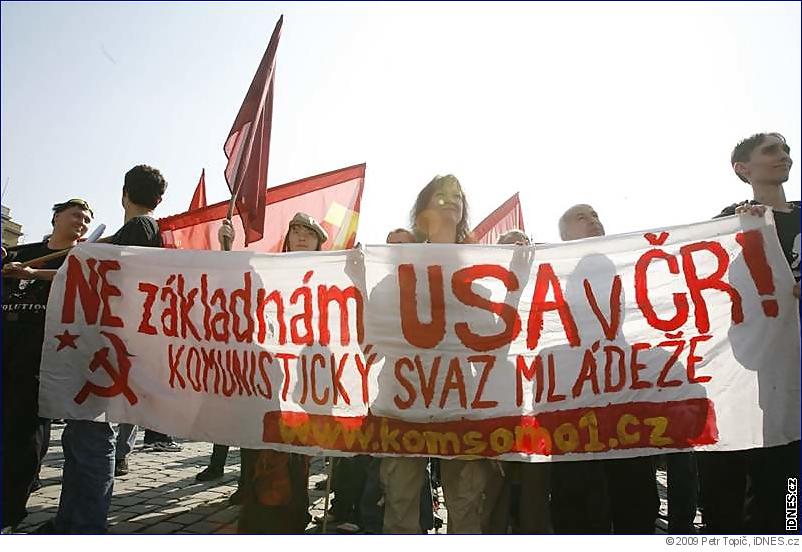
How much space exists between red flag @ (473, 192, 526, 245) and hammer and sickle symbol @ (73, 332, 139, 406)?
5.73m

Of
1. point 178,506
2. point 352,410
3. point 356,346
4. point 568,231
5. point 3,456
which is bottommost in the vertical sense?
point 178,506

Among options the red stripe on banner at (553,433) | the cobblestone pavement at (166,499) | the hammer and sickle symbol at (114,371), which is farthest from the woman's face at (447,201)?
the hammer and sickle symbol at (114,371)

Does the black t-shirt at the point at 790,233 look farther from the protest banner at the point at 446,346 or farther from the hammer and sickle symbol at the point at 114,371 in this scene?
the hammer and sickle symbol at the point at 114,371

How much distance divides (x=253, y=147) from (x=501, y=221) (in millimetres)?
5136

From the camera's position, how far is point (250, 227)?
4516 millimetres

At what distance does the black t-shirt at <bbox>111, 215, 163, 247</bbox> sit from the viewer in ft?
12.1

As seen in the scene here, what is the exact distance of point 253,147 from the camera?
4.50m

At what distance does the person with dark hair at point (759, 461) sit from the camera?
9.50ft

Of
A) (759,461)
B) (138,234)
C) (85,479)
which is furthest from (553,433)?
(138,234)

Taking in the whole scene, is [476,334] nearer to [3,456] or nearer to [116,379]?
[116,379]

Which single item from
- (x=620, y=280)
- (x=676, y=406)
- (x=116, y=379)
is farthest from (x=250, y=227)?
(x=676, y=406)

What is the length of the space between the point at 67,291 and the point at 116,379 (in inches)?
26.0

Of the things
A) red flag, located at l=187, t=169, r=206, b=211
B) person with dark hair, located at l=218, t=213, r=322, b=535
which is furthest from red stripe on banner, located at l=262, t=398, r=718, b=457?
red flag, located at l=187, t=169, r=206, b=211

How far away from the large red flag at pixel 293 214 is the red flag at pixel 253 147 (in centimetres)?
148
